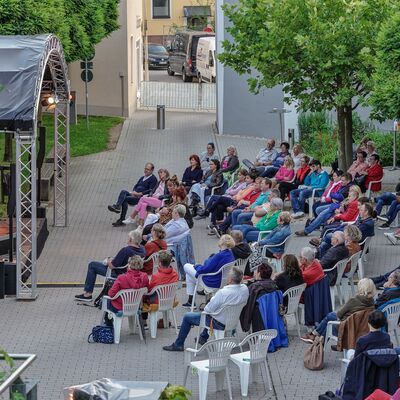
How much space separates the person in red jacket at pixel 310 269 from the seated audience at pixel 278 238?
9.26ft

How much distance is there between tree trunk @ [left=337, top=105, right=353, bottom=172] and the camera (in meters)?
28.2

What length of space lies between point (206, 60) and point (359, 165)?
87.8ft

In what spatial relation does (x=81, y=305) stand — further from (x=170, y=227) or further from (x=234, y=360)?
(x=234, y=360)

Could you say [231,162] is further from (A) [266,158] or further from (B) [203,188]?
(B) [203,188]

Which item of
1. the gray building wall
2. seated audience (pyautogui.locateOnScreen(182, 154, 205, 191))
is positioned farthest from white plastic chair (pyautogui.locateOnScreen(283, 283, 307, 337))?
the gray building wall

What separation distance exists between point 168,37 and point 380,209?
169 feet

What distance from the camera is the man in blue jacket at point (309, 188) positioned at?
25.3 meters

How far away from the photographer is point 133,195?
26.0m

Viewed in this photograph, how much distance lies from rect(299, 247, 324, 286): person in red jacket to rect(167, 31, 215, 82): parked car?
39279 mm

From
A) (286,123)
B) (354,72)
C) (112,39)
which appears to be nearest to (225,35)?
(286,123)

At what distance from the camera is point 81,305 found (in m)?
19.1

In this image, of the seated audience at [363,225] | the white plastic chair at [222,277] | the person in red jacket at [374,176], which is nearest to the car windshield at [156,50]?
the person in red jacket at [374,176]

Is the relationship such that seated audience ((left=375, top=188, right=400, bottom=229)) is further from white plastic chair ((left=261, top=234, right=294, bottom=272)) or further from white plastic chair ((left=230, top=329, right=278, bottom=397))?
white plastic chair ((left=230, top=329, right=278, bottom=397))

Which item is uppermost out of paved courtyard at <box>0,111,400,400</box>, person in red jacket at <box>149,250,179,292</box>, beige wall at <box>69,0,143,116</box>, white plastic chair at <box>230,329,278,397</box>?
beige wall at <box>69,0,143,116</box>
